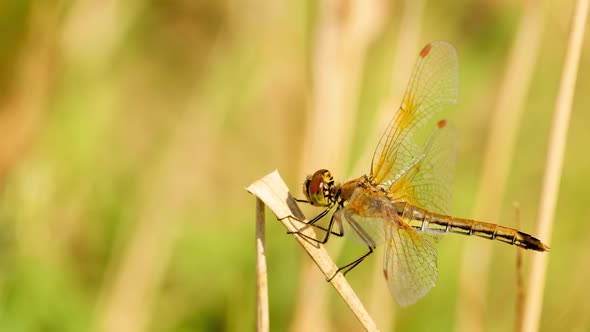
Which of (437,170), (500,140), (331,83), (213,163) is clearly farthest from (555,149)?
(213,163)

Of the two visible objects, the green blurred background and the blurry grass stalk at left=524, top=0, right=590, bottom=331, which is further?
the green blurred background

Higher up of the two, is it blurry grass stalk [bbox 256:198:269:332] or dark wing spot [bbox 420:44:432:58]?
dark wing spot [bbox 420:44:432:58]

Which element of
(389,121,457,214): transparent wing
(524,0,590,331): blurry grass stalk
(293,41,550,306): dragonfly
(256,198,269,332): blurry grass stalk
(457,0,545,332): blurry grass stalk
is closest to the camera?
(256,198,269,332): blurry grass stalk

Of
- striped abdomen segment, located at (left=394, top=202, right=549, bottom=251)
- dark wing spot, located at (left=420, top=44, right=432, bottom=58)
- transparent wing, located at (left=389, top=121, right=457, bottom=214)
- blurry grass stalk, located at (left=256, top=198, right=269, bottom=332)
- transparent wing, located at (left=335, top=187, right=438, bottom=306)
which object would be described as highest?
dark wing spot, located at (left=420, top=44, right=432, bottom=58)

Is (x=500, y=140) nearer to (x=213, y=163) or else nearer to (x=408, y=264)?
(x=408, y=264)

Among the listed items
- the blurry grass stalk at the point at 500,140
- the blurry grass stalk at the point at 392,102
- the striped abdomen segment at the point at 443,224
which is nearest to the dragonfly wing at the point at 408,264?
the striped abdomen segment at the point at 443,224

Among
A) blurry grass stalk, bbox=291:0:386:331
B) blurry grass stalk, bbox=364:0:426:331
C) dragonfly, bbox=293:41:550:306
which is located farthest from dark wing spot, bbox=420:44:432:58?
blurry grass stalk, bbox=364:0:426:331

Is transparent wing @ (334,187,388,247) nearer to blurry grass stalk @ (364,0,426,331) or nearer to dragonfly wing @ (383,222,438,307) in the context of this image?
dragonfly wing @ (383,222,438,307)

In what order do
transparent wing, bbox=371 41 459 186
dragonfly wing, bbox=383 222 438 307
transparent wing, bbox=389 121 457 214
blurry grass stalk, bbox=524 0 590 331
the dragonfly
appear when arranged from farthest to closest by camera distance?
transparent wing, bbox=389 121 457 214 → transparent wing, bbox=371 41 459 186 → the dragonfly → dragonfly wing, bbox=383 222 438 307 → blurry grass stalk, bbox=524 0 590 331
